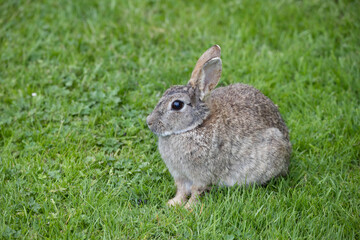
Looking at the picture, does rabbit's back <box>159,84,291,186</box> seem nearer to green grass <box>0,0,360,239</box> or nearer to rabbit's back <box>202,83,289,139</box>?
rabbit's back <box>202,83,289,139</box>

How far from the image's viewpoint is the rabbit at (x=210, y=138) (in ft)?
14.7

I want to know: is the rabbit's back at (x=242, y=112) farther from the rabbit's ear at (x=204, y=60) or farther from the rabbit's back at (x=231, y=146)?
the rabbit's ear at (x=204, y=60)

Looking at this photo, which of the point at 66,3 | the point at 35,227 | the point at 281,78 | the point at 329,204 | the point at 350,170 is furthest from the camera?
the point at 66,3

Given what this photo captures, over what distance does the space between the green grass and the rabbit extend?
0.17 metres

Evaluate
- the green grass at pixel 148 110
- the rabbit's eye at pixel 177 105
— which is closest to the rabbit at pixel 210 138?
the rabbit's eye at pixel 177 105

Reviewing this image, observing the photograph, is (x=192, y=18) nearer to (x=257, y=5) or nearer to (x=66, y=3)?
(x=257, y=5)

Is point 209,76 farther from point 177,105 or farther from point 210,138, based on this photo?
point 210,138

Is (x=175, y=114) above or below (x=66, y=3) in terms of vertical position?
below

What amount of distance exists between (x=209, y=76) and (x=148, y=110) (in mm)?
1278

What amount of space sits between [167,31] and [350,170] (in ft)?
11.3

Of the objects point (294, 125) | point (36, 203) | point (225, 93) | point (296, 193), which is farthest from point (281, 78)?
point (36, 203)

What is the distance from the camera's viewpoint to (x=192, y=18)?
725cm

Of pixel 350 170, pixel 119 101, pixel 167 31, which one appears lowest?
pixel 350 170

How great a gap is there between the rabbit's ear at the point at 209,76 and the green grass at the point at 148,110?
1.00 metres
